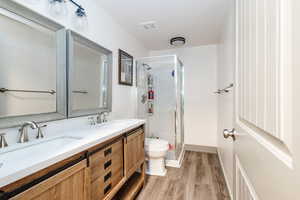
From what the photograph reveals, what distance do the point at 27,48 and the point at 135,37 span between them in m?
Result: 2.01

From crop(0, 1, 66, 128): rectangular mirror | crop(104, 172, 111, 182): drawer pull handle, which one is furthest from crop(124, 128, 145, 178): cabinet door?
crop(0, 1, 66, 128): rectangular mirror

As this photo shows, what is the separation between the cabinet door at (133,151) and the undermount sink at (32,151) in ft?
1.93

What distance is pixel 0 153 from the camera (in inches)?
33.1

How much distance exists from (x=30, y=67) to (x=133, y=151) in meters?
1.26

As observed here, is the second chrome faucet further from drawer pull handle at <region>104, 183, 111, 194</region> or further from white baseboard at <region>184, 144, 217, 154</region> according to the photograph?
white baseboard at <region>184, 144, 217, 154</region>

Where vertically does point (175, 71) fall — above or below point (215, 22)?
below

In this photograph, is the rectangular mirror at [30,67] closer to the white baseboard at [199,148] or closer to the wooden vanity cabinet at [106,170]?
the wooden vanity cabinet at [106,170]

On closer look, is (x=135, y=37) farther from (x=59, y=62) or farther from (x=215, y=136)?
(x=215, y=136)

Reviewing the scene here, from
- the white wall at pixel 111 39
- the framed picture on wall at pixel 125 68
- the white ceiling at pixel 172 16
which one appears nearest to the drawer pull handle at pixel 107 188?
the white wall at pixel 111 39

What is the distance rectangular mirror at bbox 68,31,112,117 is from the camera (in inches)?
57.2

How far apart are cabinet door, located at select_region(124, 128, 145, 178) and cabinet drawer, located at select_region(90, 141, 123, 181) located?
109mm

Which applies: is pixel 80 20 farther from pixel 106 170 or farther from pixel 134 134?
pixel 106 170

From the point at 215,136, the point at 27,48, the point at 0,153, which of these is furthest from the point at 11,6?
the point at 215,136

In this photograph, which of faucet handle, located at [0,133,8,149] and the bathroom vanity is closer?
the bathroom vanity
